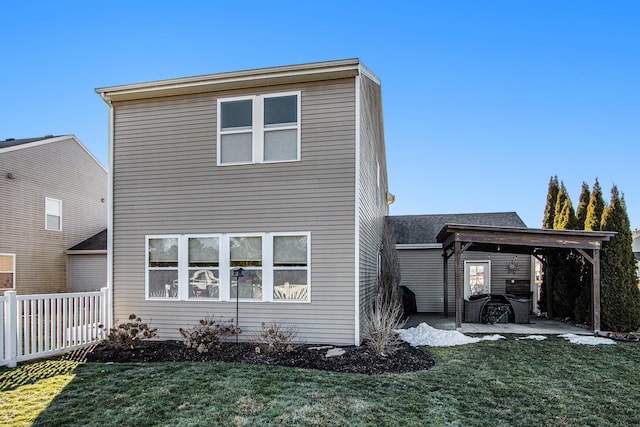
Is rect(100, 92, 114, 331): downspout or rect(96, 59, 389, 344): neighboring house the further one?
rect(100, 92, 114, 331): downspout

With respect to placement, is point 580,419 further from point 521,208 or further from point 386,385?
point 521,208

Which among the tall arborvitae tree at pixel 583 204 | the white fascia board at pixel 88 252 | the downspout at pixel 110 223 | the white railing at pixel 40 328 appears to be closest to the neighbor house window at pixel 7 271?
the white fascia board at pixel 88 252

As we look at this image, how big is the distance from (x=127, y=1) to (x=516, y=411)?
13060mm

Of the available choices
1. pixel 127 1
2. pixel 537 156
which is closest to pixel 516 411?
pixel 127 1

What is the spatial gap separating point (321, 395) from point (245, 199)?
4518mm

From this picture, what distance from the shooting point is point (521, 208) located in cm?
1608

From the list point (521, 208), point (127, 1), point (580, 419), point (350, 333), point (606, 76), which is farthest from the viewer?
point (521, 208)

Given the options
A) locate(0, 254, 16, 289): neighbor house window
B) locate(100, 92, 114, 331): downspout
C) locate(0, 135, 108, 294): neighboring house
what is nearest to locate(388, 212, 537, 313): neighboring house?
locate(100, 92, 114, 331): downspout

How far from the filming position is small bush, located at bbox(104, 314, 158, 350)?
756cm

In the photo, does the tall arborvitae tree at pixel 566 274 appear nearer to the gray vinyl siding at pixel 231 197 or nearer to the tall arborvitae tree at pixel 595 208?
the tall arborvitae tree at pixel 595 208

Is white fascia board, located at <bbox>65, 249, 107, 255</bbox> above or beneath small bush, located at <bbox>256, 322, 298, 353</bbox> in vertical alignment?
above

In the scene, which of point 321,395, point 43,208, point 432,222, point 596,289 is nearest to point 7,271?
point 43,208

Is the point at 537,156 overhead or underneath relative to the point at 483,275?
overhead

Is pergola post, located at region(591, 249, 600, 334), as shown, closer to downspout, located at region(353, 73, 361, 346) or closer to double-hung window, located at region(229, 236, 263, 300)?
downspout, located at region(353, 73, 361, 346)
